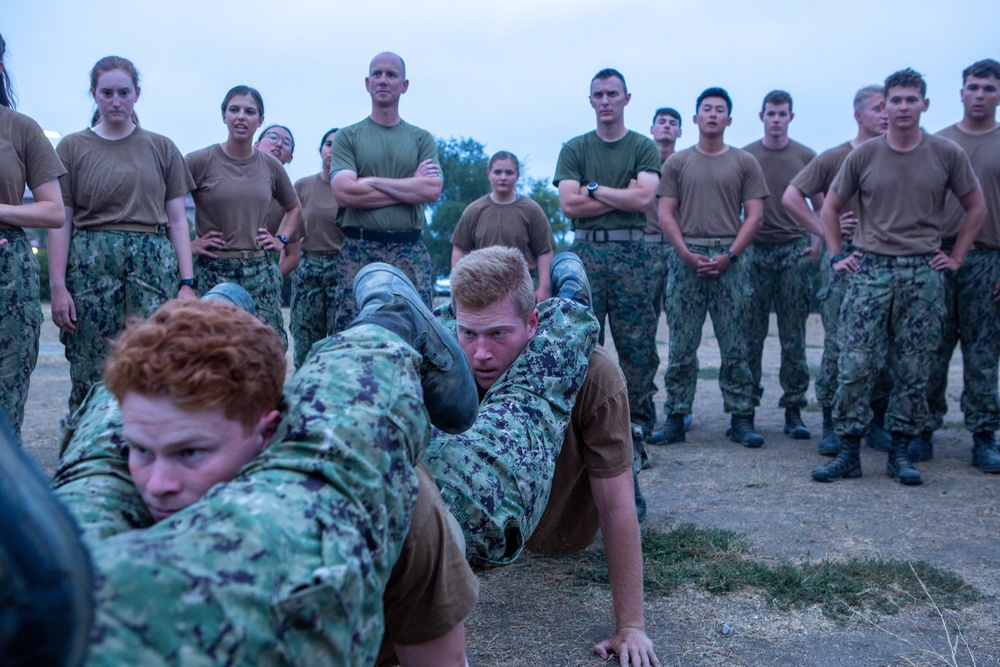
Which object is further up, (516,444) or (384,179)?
(384,179)

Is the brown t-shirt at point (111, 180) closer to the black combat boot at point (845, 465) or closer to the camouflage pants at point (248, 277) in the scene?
the camouflage pants at point (248, 277)

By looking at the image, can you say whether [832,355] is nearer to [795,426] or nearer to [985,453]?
[795,426]

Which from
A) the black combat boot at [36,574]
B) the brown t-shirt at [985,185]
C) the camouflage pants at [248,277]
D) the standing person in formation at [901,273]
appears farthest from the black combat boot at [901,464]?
the black combat boot at [36,574]

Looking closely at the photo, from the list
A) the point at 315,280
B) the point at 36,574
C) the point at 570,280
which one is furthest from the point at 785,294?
the point at 36,574

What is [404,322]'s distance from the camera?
79.5 inches

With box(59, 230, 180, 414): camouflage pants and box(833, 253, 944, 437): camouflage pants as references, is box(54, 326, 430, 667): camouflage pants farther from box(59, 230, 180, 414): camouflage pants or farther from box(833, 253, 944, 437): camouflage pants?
box(833, 253, 944, 437): camouflage pants

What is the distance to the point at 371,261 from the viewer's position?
19.4 ft

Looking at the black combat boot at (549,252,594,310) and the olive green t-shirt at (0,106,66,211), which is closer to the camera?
the black combat boot at (549,252,594,310)

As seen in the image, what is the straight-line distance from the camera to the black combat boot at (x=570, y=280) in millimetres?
3420

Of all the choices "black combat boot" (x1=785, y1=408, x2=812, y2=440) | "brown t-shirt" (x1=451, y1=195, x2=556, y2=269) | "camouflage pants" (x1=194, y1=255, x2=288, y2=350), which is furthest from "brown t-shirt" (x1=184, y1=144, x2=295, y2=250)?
"black combat boot" (x1=785, y1=408, x2=812, y2=440)

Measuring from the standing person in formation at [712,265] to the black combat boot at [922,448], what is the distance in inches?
37.7

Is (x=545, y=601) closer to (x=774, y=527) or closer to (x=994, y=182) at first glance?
(x=774, y=527)

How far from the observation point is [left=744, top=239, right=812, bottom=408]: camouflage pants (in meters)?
6.75

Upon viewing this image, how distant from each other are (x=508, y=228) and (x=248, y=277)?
7.05 ft
